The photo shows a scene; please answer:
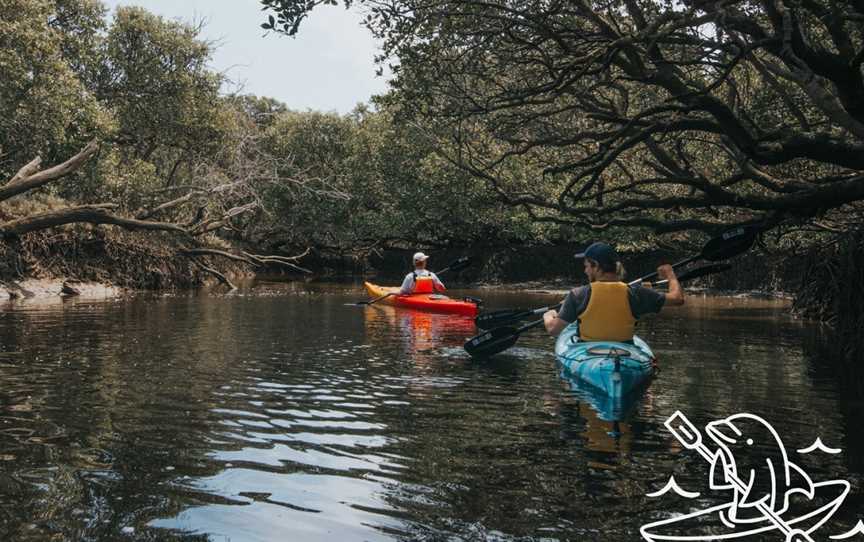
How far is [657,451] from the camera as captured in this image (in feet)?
23.0

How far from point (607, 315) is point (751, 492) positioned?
4326 mm

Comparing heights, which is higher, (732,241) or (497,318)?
(732,241)

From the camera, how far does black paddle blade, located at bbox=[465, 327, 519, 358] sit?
42.1 feet

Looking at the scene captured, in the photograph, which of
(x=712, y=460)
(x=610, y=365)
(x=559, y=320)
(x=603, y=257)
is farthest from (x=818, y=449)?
(x=559, y=320)

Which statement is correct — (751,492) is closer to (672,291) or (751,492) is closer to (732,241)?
(672,291)

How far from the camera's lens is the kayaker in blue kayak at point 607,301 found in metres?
9.88

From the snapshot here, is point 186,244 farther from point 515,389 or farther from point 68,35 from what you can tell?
point 515,389

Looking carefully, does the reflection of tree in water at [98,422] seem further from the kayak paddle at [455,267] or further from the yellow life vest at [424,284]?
the kayak paddle at [455,267]

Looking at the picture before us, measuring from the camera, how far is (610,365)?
30.7 ft

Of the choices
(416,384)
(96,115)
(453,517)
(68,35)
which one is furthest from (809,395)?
(68,35)

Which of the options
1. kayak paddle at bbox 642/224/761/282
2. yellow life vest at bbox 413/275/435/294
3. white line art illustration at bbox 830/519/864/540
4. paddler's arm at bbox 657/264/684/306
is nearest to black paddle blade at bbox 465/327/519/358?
paddler's arm at bbox 657/264/684/306

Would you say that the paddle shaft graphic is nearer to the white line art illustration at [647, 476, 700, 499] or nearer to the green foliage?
the white line art illustration at [647, 476, 700, 499]

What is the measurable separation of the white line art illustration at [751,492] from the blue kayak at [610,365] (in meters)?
1.22

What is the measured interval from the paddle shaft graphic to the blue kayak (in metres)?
0.80
